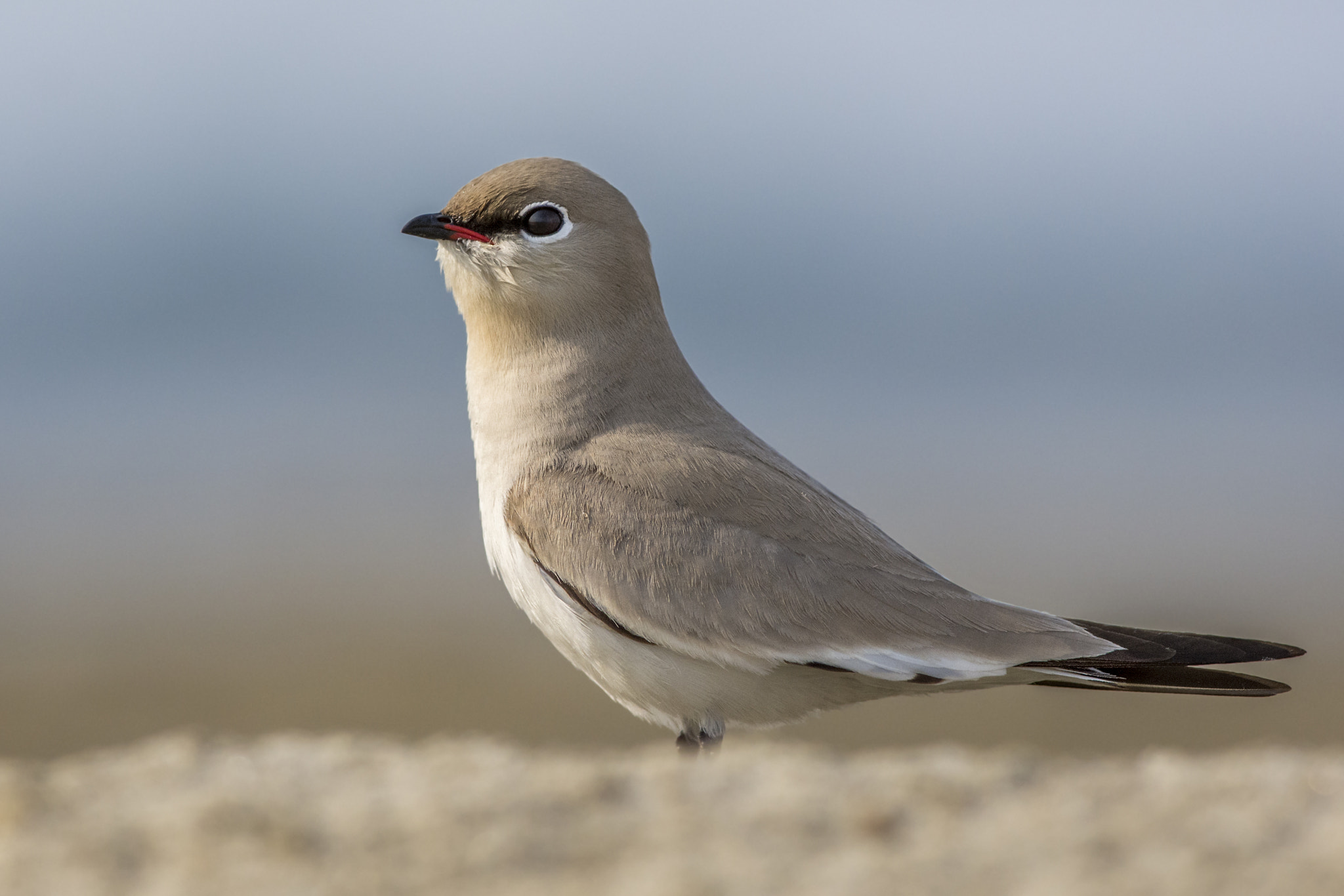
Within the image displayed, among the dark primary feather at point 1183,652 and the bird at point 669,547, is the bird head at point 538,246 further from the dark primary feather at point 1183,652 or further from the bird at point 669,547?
the dark primary feather at point 1183,652

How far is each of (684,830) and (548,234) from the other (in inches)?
134

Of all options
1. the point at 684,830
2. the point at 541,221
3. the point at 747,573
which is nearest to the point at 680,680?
the point at 747,573

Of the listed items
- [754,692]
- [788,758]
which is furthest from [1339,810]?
[754,692]

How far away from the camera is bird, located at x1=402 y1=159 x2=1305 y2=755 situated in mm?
5395

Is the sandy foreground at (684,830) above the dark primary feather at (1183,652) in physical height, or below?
below

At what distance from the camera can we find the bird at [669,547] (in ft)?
17.7

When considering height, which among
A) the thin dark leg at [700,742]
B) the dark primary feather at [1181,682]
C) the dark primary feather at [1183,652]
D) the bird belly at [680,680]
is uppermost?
the dark primary feather at [1183,652]

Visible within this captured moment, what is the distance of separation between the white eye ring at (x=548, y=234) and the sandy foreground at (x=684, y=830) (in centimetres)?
255

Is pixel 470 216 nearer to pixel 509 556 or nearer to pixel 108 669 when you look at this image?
pixel 509 556

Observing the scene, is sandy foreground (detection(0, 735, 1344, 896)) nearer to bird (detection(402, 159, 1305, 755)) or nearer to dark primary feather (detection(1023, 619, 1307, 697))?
dark primary feather (detection(1023, 619, 1307, 697))

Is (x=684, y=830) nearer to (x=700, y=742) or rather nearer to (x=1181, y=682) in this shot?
(x=700, y=742)

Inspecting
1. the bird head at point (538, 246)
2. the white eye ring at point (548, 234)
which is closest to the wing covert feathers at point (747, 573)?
the bird head at point (538, 246)

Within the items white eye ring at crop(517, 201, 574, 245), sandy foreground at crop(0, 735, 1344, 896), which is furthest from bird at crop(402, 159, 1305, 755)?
sandy foreground at crop(0, 735, 1344, 896)

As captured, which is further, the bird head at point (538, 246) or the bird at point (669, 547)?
the bird head at point (538, 246)
